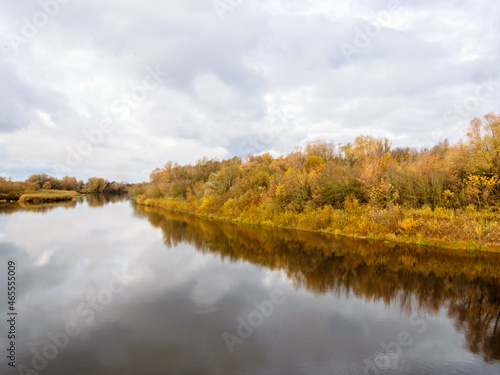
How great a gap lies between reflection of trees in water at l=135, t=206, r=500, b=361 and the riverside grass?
46.5 inches

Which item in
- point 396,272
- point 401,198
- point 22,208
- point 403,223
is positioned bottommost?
point 22,208

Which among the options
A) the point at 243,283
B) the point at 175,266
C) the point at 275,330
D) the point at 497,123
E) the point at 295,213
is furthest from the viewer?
the point at 295,213

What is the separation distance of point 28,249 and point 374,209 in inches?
947

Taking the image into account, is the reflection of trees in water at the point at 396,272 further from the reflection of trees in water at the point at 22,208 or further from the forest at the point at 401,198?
the reflection of trees in water at the point at 22,208

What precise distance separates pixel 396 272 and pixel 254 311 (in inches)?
313

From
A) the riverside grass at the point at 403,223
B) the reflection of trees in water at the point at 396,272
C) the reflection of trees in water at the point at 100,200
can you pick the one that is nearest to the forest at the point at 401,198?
the riverside grass at the point at 403,223

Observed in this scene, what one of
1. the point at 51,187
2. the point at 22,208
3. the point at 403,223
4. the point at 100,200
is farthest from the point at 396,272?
the point at 51,187

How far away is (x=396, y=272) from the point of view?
42.9 ft

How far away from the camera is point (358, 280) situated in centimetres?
1212

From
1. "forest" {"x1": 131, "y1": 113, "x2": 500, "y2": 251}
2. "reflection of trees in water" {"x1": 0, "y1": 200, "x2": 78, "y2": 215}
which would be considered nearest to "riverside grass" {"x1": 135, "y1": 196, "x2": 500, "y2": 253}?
"forest" {"x1": 131, "y1": 113, "x2": 500, "y2": 251}

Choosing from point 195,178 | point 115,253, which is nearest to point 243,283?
point 115,253

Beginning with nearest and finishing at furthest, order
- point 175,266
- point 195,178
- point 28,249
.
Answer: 1. point 175,266
2. point 28,249
3. point 195,178

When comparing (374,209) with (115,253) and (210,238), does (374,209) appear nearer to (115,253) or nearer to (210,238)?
(210,238)

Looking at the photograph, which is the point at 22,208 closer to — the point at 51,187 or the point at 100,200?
the point at 100,200
